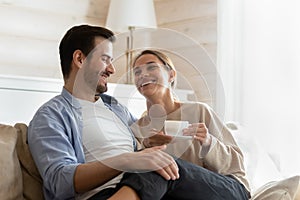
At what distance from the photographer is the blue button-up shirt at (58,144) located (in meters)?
1.64

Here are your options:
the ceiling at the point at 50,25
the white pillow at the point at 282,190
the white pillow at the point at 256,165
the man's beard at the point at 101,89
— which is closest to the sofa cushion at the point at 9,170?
the man's beard at the point at 101,89

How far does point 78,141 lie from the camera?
1778mm

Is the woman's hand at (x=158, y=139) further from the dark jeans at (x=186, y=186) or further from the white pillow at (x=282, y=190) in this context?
the white pillow at (x=282, y=190)

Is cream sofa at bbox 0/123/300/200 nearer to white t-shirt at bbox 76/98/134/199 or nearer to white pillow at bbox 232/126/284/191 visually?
white t-shirt at bbox 76/98/134/199

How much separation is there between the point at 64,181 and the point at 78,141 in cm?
18

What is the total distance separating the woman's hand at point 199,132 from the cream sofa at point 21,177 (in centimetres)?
23

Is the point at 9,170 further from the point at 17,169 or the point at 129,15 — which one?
the point at 129,15

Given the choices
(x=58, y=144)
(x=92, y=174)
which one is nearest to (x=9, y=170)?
(x=58, y=144)

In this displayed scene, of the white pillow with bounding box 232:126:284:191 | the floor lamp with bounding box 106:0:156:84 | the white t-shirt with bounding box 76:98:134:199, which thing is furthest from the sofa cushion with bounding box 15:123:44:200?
the floor lamp with bounding box 106:0:156:84

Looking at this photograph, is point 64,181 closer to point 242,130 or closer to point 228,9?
point 242,130

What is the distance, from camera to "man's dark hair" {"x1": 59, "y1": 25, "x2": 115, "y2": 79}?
1896 millimetres

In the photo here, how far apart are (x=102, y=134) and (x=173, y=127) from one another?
9.1 inches

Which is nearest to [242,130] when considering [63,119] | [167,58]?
[167,58]

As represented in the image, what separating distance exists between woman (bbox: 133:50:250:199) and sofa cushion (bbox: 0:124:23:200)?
15.4 inches
